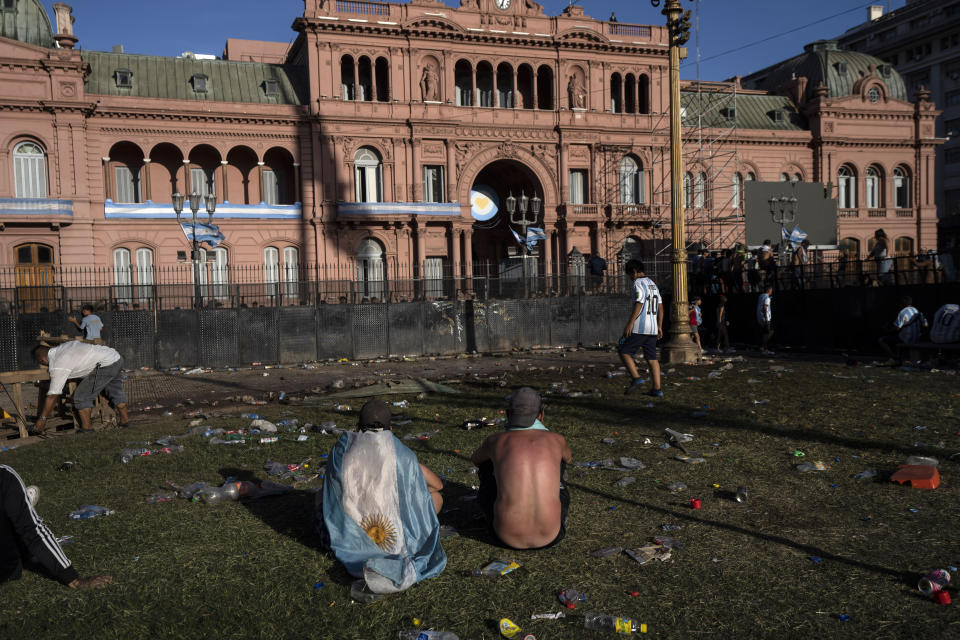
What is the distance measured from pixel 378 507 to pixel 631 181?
36313 millimetres

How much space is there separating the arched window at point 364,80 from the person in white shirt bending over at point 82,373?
27.5 metres

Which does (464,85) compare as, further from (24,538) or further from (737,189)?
(24,538)

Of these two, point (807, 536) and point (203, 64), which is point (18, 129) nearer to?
point (203, 64)

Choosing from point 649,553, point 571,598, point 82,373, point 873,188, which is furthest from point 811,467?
point 873,188

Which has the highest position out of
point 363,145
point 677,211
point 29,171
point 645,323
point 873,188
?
point 363,145

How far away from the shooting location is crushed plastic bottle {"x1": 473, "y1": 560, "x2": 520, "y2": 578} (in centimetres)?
438

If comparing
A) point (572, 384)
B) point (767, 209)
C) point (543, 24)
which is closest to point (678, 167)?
point (572, 384)

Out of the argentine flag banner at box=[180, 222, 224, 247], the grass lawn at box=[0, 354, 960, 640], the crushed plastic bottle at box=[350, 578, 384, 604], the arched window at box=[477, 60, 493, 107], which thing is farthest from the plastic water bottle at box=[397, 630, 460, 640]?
the arched window at box=[477, 60, 493, 107]

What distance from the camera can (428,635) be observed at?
11.9ft

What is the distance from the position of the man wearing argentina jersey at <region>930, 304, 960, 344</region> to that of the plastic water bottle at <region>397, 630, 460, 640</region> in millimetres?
13639

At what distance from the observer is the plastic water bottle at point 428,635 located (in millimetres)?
3609

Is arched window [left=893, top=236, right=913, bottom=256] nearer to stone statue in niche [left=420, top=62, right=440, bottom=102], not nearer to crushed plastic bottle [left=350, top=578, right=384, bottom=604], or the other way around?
stone statue in niche [left=420, top=62, right=440, bottom=102]

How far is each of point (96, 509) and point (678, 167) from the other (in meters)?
12.3

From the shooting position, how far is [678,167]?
1473cm
